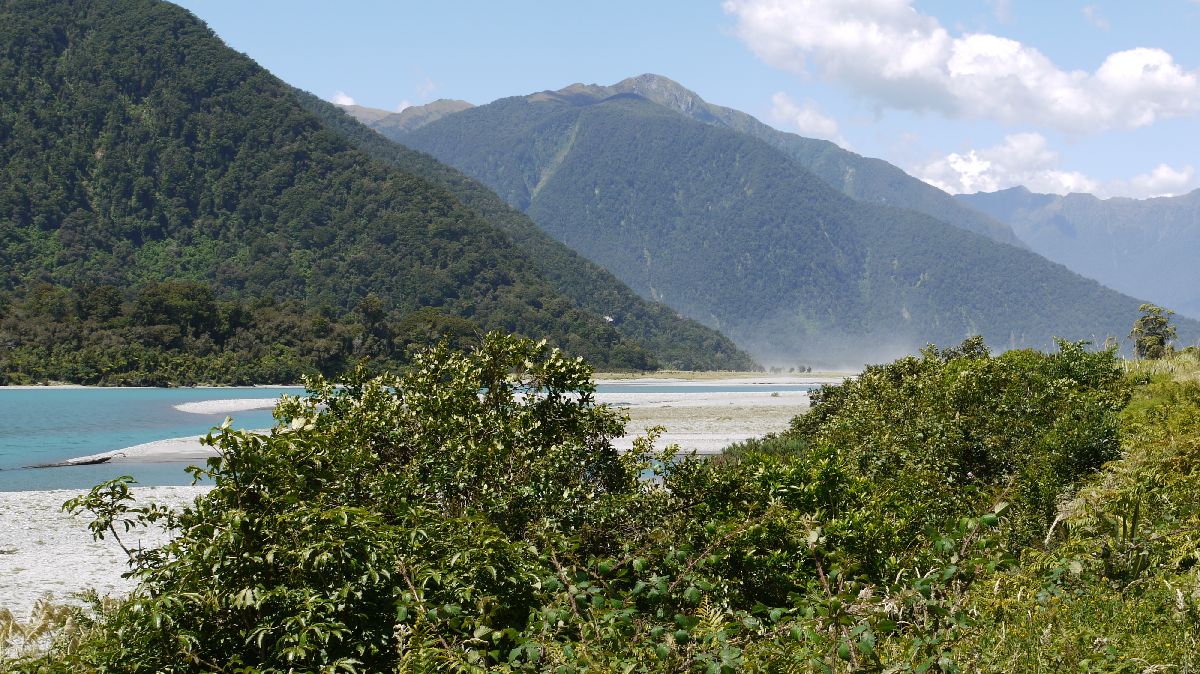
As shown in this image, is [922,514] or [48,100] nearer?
[922,514]

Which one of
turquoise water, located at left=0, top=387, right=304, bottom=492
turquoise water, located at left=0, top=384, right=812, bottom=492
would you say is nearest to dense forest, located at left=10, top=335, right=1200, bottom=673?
turquoise water, located at left=0, top=387, right=304, bottom=492

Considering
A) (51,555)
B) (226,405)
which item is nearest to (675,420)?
(226,405)

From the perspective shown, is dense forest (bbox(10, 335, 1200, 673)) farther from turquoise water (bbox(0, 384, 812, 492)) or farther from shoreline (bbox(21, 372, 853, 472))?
turquoise water (bbox(0, 384, 812, 492))

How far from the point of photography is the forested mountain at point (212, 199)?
134625 millimetres

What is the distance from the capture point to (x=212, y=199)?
15812cm

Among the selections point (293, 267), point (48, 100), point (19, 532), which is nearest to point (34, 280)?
point (293, 267)

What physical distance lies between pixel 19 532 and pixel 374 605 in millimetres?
19965

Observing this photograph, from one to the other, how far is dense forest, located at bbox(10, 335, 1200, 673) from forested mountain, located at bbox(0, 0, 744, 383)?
96.7m

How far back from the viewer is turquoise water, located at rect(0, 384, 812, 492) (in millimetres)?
32312

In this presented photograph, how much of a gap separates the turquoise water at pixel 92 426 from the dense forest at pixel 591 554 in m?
16.5

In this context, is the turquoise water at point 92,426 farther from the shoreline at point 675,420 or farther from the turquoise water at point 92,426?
the shoreline at point 675,420

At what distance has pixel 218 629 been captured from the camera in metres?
5.85

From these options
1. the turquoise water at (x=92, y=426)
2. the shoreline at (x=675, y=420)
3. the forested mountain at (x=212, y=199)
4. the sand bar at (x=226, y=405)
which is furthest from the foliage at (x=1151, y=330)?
the forested mountain at (x=212, y=199)

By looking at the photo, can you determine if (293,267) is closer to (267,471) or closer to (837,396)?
(837,396)
